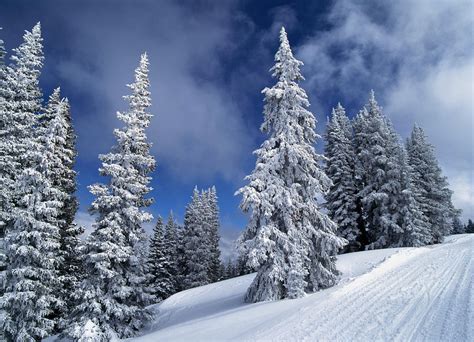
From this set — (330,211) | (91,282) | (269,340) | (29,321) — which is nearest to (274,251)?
(269,340)

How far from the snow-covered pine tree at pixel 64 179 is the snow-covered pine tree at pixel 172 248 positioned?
2264 centimetres

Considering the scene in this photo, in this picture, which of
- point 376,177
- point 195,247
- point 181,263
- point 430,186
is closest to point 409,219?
point 376,177

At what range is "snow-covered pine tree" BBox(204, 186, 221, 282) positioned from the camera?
44.7 metres

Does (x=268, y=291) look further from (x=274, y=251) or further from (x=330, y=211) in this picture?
(x=330, y=211)

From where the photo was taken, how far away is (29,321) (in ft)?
54.9

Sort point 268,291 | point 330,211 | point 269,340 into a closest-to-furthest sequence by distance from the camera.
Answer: point 269,340, point 268,291, point 330,211

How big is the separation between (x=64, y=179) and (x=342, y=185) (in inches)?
994

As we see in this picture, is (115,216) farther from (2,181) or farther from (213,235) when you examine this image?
(213,235)

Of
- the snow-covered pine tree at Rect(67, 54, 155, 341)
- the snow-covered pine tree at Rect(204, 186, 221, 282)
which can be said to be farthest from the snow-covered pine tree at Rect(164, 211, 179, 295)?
the snow-covered pine tree at Rect(67, 54, 155, 341)

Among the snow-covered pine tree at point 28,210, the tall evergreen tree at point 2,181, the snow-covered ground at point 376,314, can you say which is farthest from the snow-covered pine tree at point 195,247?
the snow-covered ground at point 376,314

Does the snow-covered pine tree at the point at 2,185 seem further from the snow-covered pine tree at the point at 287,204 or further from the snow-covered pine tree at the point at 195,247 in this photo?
the snow-covered pine tree at the point at 195,247

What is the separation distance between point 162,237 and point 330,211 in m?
22.6

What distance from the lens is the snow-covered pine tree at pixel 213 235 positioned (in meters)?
44.7

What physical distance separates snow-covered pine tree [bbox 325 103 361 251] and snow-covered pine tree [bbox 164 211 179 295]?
22.5 m
